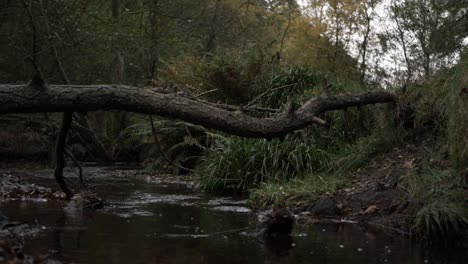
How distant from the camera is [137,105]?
5312 millimetres

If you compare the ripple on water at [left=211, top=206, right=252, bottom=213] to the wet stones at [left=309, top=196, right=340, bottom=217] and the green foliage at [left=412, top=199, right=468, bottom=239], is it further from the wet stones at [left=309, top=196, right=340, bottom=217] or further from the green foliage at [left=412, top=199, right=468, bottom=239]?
the green foliage at [left=412, top=199, right=468, bottom=239]

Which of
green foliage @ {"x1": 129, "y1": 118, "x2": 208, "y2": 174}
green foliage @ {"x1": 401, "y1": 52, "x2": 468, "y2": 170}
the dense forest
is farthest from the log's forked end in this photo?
green foliage @ {"x1": 129, "y1": 118, "x2": 208, "y2": 174}

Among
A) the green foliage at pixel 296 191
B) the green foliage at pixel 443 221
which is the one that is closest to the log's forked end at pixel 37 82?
the green foliage at pixel 296 191

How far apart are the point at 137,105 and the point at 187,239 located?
149 centimetres

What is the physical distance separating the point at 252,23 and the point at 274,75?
1680 centimetres

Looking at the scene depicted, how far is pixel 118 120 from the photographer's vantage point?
20141mm

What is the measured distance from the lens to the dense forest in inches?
223

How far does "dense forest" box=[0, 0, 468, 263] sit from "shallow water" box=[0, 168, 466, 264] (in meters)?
0.49

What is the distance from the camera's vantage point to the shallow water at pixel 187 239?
16.9ft

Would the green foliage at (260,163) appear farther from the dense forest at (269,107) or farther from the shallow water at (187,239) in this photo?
the shallow water at (187,239)

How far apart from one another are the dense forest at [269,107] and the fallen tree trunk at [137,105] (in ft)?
0.04

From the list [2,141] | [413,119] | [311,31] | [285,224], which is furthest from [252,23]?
[285,224]

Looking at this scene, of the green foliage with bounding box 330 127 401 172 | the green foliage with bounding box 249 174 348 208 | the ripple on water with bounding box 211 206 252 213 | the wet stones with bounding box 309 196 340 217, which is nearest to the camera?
the wet stones with bounding box 309 196 340 217

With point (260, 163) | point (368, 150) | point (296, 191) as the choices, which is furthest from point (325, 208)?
point (260, 163)
